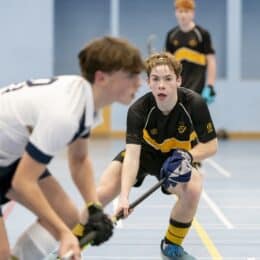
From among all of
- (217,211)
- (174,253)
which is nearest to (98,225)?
(174,253)

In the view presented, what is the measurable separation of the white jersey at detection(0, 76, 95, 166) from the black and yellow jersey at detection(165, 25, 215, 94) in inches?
195

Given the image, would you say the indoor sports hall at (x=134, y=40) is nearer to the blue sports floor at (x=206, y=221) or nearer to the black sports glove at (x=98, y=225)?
the blue sports floor at (x=206, y=221)

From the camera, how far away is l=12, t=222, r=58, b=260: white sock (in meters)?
3.26

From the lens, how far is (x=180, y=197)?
4.44 meters

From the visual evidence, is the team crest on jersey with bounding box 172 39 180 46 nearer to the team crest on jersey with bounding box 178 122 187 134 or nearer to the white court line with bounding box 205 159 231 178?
the white court line with bounding box 205 159 231 178

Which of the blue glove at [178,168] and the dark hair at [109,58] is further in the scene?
the blue glove at [178,168]

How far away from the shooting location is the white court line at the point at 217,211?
5555mm

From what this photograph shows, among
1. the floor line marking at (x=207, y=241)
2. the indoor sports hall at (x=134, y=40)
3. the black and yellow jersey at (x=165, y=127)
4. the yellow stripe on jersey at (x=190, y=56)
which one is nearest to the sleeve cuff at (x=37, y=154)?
the black and yellow jersey at (x=165, y=127)

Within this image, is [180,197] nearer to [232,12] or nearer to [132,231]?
[132,231]

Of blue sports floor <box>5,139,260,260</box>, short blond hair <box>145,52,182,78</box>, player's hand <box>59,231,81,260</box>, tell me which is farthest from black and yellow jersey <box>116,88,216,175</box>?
player's hand <box>59,231,81,260</box>

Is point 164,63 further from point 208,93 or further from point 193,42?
point 193,42

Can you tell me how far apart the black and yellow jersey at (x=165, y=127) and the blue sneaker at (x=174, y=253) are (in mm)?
459

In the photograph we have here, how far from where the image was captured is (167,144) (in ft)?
15.1

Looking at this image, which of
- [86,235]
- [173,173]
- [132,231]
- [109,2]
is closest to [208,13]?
[109,2]
